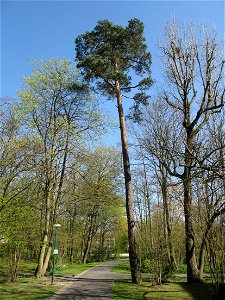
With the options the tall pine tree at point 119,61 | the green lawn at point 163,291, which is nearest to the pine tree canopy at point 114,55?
the tall pine tree at point 119,61

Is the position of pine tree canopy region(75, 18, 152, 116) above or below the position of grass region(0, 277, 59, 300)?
above

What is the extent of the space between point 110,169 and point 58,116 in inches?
439

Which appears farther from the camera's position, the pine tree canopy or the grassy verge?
the pine tree canopy

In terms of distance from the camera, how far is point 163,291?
500 inches

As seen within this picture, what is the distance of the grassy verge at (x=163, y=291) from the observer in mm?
11517

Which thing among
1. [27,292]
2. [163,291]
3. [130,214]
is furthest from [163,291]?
[27,292]

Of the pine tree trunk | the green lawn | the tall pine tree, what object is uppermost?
the tall pine tree

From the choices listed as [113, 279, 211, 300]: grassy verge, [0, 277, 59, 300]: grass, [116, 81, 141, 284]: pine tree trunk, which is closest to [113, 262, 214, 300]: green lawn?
[113, 279, 211, 300]: grassy verge

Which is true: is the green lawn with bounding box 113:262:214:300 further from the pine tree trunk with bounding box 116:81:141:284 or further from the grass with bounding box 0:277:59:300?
the grass with bounding box 0:277:59:300

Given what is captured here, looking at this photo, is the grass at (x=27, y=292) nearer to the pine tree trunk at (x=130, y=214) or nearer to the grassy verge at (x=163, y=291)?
the grassy verge at (x=163, y=291)

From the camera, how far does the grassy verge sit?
37.8 feet

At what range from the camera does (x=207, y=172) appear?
11461 mm

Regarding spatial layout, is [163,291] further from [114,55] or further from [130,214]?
[114,55]

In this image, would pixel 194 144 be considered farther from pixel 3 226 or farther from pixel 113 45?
pixel 3 226
